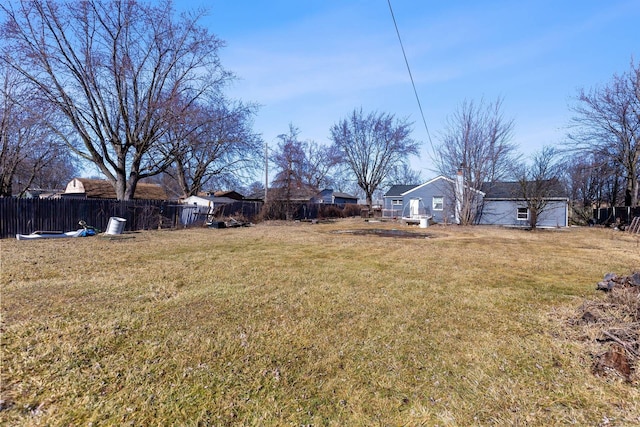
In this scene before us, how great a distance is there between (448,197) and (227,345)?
23461 mm

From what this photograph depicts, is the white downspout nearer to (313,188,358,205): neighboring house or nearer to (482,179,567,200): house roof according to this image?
(482,179,567,200): house roof

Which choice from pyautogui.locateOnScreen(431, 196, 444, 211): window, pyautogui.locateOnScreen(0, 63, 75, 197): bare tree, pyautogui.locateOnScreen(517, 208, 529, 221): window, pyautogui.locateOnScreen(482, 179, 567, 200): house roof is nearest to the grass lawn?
pyautogui.locateOnScreen(0, 63, 75, 197): bare tree

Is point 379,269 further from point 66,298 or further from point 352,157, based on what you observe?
point 352,157

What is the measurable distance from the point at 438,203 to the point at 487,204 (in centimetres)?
373

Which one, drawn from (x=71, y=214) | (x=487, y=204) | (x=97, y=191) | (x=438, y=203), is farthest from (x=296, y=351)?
(x=97, y=191)

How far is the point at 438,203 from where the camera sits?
26000 millimetres

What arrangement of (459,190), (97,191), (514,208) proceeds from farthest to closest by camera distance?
(97,191) → (514,208) → (459,190)

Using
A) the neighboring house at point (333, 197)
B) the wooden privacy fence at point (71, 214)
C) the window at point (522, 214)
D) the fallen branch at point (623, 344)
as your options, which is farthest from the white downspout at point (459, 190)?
the neighboring house at point (333, 197)

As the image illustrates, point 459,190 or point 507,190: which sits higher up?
point 507,190

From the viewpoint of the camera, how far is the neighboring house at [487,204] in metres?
21.2

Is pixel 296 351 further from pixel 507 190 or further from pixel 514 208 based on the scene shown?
pixel 507 190

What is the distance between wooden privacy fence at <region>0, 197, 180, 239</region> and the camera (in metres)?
11.0

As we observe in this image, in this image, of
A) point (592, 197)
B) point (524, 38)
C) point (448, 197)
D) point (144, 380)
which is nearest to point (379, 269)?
point (144, 380)

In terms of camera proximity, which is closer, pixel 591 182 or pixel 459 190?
pixel 459 190
